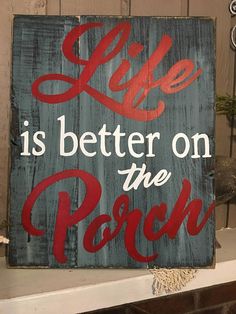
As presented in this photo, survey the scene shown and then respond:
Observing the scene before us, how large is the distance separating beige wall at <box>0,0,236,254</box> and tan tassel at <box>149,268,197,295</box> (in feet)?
1.22

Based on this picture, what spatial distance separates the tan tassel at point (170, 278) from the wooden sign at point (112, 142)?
0.01 metres

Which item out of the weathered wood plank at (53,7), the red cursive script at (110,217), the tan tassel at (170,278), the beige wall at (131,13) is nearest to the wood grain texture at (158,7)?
the beige wall at (131,13)

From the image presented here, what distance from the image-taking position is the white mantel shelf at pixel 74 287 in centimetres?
74

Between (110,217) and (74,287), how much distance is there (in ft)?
0.49

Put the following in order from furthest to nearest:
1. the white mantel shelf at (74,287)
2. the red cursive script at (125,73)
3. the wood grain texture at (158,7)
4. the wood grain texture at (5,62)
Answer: the wood grain texture at (158,7) → the wood grain texture at (5,62) → the red cursive script at (125,73) → the white mantel shelf at (74,287)

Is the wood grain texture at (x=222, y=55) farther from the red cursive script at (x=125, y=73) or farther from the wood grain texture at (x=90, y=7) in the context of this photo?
the red cursive script at (x=125, y=73)

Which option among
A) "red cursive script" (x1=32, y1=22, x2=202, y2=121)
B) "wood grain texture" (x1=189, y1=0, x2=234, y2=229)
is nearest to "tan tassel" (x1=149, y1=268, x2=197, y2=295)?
"red cursive script" (x1=32, y1=22, x2=202, y2=121)

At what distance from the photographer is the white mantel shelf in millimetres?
745

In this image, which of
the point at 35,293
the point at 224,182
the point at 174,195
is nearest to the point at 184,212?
the point at 174,195

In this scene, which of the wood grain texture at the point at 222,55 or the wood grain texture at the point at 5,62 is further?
the wood grain texture at the point at 222,55

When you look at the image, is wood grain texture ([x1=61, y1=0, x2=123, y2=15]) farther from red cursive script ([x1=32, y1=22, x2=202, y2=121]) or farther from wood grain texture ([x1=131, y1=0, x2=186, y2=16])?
red cursive script ([x1=32, y1=22, x2=202, y2=121])

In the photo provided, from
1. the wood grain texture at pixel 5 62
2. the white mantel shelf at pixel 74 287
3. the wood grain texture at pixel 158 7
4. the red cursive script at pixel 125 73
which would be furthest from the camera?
the wood grain texture at pixel 158 7

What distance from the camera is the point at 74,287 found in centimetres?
77

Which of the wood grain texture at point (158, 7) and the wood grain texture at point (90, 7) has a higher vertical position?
the wood grain texture at point (158, 7)
